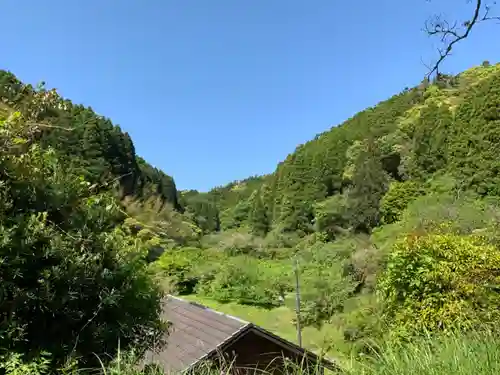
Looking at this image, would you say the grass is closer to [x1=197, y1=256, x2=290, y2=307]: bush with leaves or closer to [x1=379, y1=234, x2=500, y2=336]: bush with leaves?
[x1=197, y1=256, x2=290, y2=307]: bush with leaves

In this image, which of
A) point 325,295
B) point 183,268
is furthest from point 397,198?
point 183,268

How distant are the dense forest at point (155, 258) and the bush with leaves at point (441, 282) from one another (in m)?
0.02

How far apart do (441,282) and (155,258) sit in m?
6.00

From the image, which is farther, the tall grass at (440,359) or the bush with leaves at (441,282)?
the bush with leaves at (441,282)

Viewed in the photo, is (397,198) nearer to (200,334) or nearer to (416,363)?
(200,334)

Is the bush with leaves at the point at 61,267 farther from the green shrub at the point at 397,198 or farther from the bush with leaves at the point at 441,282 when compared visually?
the green shrub at the point at 397,198

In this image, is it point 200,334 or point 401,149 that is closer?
point 200,334

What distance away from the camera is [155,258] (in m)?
4.42

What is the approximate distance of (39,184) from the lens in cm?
278

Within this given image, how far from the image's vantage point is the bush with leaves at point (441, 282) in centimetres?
793

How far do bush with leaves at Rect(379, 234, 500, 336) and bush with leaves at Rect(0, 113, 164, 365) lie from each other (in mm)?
6370

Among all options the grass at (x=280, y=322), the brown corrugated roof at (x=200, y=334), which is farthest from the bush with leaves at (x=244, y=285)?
the brown corrugated roof at (x=200, y=334)

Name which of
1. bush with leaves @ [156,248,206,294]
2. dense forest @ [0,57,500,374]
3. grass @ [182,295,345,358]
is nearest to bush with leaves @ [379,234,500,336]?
dense forest @ [0,57,500,374]

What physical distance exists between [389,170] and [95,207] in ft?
105
